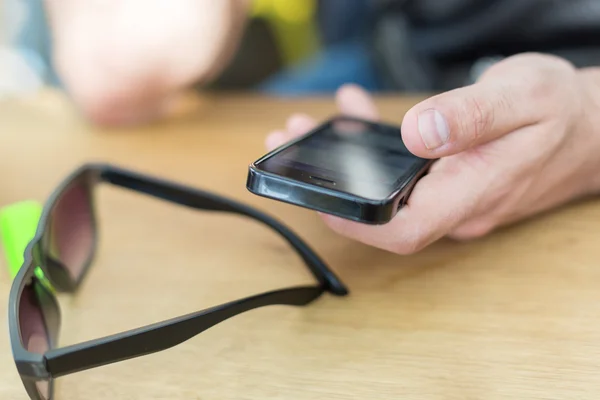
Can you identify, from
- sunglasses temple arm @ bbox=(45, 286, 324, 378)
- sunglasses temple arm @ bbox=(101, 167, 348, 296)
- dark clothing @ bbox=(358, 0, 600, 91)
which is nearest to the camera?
sunglasses temple arm @ bbox=(45, 286, 324, 378)

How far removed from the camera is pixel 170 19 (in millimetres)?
621

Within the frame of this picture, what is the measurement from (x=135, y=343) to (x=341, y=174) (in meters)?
0.13

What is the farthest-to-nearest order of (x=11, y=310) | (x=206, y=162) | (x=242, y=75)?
(x=242, y=75) → (x=206, y=162) → (x=11, y=310)

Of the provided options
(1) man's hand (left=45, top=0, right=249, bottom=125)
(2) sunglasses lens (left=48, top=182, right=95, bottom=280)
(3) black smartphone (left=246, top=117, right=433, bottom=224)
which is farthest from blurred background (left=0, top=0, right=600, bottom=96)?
(2) sunglasses lens (left=48, top=182, right=95, bottom=280)

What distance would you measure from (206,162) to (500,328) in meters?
0.30

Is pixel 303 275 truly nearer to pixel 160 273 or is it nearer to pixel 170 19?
pixel 160 273

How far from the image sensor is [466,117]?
12.1 inches

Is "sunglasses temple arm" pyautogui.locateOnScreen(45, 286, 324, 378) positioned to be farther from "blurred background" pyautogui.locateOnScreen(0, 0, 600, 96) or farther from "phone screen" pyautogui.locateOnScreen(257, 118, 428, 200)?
"blurred background" pyautogui.locateOnScreen(0, 0, 600, 96)

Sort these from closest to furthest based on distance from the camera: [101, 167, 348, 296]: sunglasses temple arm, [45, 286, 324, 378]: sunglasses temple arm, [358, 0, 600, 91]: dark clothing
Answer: [45, 286, 324, 378]: sunglasses temple arm, [101, 167, 348, 296]: sunglasses temple arm, [358, 0, 600, 91]: dark clothing

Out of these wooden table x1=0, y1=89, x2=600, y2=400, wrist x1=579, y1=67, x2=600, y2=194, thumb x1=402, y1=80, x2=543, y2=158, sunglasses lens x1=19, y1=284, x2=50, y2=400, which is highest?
thumb x1=402, y1=80, x2=543, y2=158

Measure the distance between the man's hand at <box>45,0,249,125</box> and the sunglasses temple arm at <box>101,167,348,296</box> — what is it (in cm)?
23

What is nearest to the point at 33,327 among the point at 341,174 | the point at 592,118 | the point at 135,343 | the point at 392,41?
the point at 135,343

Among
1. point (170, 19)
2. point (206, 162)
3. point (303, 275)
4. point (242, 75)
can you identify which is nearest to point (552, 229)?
point (303, 275)

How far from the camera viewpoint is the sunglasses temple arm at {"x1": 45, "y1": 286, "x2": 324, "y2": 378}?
0.25 metres
